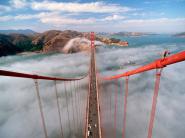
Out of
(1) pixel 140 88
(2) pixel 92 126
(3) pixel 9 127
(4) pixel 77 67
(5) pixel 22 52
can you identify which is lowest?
(3) pixel 9 127

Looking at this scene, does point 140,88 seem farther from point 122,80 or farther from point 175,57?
point 175,57

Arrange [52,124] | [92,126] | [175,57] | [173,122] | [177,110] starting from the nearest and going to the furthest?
[175,57], [92,126], [52,124], [173,122], [177,110]

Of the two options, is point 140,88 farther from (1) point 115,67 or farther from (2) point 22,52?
(2) point 22,52

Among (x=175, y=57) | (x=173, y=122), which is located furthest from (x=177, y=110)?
(x=175, y=57)

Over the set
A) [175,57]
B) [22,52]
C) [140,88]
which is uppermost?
[175,57]

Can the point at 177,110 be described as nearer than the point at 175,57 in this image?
No

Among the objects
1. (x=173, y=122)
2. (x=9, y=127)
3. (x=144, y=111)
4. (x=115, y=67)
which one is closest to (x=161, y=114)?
(x=173, y=122)

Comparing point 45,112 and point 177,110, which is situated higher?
point 45,112

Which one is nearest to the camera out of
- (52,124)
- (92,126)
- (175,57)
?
(175,57)

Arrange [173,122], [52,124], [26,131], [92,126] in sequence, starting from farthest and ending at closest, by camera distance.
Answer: [173,122]
[26,131]
[52,124]
[92,126]
